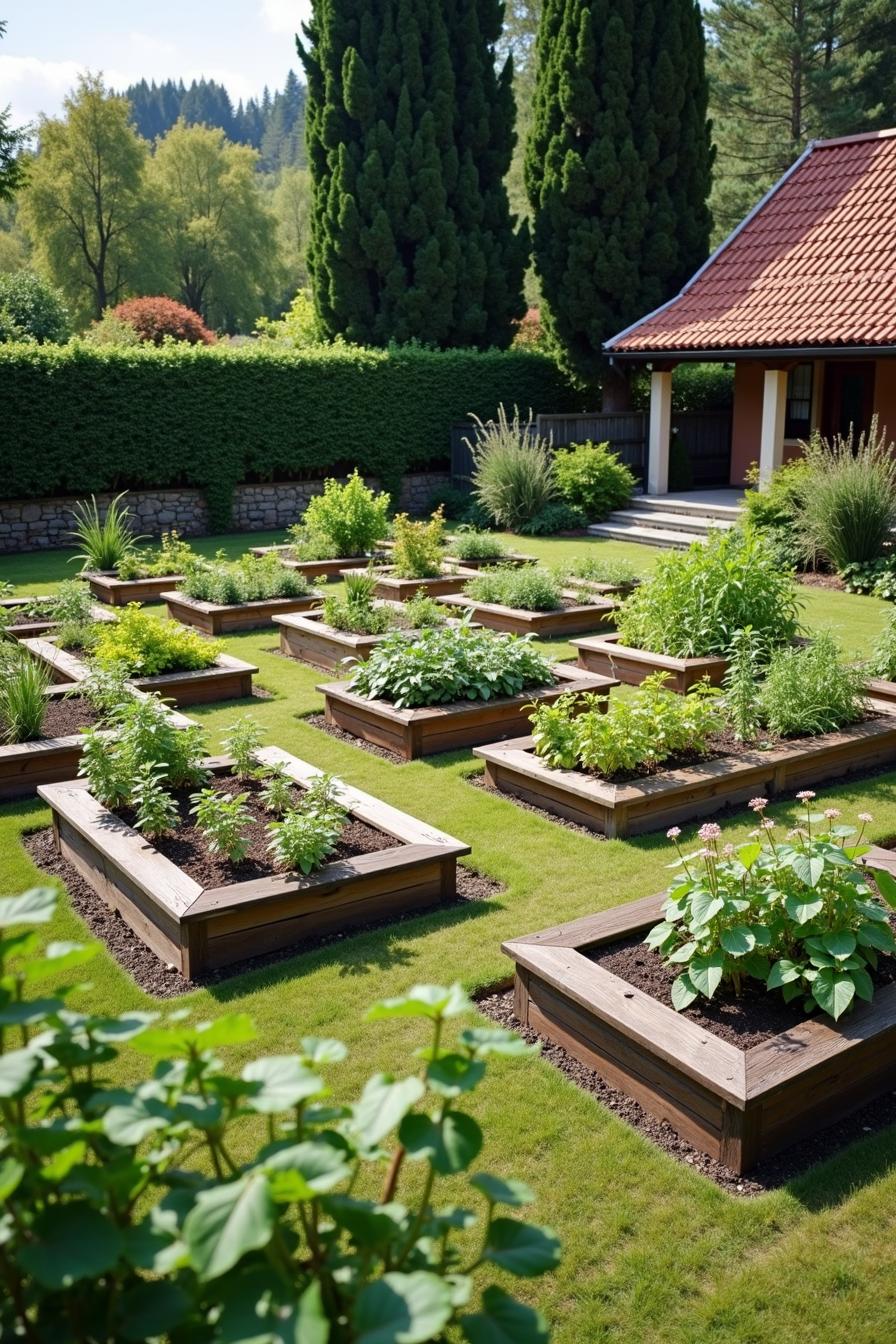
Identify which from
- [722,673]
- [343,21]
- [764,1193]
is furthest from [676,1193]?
[343,21]

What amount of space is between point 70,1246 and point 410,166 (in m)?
22.1

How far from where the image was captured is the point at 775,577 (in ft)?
27.0

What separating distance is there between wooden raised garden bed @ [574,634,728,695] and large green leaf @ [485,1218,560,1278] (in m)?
6.43

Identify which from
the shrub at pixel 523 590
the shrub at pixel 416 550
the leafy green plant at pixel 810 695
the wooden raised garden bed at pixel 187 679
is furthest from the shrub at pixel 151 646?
the leafy green plant at pixel 810 695

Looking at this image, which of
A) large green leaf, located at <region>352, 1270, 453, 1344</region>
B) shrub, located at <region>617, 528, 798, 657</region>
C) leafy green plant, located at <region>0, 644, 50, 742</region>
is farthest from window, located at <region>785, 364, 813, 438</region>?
large green leaf, located at <region>352, 1270, 453, 1344</region>

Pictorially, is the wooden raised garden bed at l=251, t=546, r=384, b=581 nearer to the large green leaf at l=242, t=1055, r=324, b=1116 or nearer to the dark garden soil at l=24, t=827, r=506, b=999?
the dark garden soil at l=24, t=827, r=506, b=999

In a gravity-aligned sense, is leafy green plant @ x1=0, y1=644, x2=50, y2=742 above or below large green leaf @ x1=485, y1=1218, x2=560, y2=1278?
below

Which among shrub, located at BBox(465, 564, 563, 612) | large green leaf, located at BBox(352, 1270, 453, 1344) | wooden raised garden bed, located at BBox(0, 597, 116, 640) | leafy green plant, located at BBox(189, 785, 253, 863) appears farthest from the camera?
shrub, located at BBox(465, 564, 563, 612)

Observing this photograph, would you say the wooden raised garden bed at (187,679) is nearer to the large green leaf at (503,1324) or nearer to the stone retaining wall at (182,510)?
the large green leaf at (503,1324)

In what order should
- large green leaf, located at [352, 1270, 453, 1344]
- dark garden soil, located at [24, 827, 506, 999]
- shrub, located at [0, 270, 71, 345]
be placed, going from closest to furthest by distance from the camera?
large green leaf, located at [352, 1270, 453, 1344]
dark garden soil, located at [24, 827, 506, 999]
shrub, located at [0, 270, 71, 345]

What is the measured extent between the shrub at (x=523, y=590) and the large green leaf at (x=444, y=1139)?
8682 mm

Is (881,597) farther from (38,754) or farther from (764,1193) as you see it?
(764,1193)

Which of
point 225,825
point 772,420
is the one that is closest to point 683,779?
point 225,825

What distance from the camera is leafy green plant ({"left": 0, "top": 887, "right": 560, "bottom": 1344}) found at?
1202 mm
